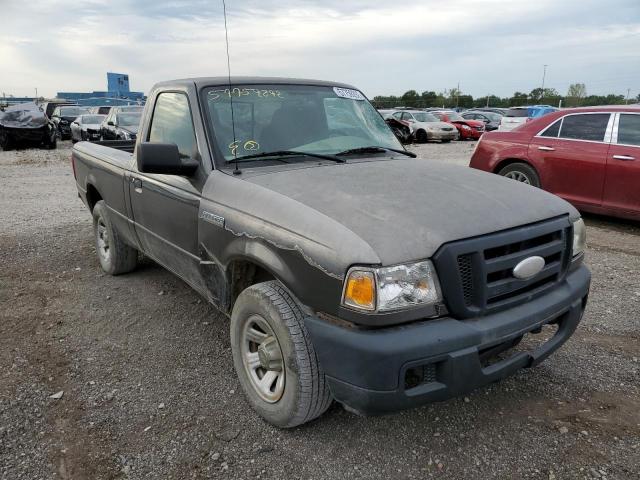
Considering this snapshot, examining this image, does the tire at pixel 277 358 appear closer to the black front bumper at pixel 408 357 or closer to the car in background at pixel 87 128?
the black front bumper at pixel 408 357

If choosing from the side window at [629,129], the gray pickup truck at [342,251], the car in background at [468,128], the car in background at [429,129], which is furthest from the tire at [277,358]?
the car in background at [468,128]

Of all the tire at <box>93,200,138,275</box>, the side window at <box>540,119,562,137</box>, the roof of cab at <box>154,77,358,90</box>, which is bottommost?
the tire at <box>93,200,138,275</box>

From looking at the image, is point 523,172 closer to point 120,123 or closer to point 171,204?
point 171,204

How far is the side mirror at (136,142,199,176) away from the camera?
2.84 metres

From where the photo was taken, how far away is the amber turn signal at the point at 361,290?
208 cm

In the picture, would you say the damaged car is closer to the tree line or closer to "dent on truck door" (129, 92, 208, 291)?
"dent on truck door" (129, 92, 208, 291)

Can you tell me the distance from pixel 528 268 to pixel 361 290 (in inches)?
33.7

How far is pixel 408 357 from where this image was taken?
6.73 feet

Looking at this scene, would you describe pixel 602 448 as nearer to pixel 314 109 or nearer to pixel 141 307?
pixel 314 109

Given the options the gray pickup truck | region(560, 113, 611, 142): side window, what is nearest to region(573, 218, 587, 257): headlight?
the gray pickup truck

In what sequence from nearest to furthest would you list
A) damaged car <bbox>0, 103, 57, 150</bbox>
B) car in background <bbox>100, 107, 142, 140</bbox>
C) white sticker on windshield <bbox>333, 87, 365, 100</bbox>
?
white sticker on windshield <bbox>333, 87, 365, 100</bbox> < car in background <bbox>100, 107, 142, 140</bbox> < damaged car <bbox>0, 103, 57, 150</bbox>

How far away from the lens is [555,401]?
294cm

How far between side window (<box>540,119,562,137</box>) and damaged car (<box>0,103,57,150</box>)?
702 inches

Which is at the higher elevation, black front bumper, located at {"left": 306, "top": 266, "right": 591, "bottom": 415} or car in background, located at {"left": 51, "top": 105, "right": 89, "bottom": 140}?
car in background, located at {"left": 51, "top": 105, "right": 89, "bottom": 140}
